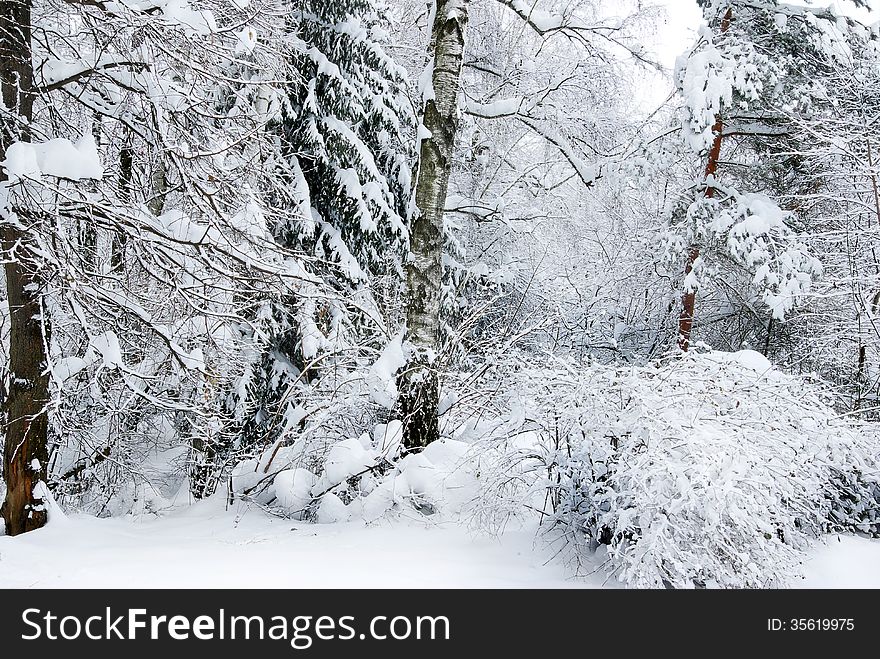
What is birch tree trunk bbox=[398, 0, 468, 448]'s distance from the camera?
18.1ft

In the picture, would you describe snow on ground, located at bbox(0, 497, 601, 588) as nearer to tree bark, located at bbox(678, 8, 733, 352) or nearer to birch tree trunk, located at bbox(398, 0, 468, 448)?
birch tree trunk, located at bbox(398, 0, 468, 448)

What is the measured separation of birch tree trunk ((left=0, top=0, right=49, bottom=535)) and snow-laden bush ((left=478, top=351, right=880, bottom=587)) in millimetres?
3022

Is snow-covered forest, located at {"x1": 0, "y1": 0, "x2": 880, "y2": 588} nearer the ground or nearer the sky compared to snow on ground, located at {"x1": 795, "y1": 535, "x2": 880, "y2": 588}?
nearer the sky

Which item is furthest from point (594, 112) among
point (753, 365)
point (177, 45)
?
point (177, 45)

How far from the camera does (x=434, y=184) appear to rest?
5.59 m

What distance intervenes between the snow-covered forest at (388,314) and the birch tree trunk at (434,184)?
25 millimetres

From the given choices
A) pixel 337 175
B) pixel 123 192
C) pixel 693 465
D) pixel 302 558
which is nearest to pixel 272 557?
pixel 302 558

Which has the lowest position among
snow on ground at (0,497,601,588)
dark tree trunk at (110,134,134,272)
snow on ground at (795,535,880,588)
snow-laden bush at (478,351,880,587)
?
snow on ground at (0,497,601,588)

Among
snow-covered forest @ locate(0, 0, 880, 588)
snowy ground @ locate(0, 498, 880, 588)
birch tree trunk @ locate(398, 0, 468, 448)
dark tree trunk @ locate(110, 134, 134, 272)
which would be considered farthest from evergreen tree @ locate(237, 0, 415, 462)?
snowy ground @ locate(0, 498, 880, 588)

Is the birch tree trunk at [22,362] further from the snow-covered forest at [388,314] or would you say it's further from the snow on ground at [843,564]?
the snow on ground at [843,564]

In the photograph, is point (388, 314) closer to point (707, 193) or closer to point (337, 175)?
point (337, 175)

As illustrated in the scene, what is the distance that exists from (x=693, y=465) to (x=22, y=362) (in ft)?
13.4

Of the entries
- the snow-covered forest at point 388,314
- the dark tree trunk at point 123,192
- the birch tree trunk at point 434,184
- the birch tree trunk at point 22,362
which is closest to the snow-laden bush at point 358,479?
the snow-covered forest at point 388,314
